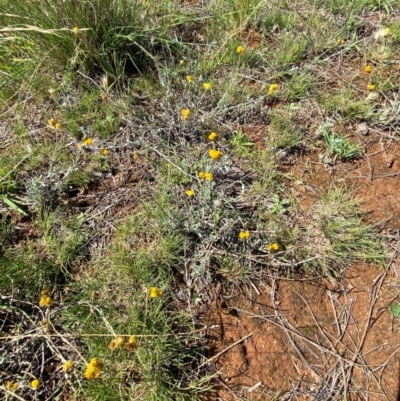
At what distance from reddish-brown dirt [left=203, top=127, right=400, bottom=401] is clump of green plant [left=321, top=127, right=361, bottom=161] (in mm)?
407

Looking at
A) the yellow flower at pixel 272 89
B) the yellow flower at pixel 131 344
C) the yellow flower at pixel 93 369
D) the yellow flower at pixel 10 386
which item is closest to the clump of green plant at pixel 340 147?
the yellow flower at pixel 272 89

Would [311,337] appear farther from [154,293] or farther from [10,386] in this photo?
[10,386]

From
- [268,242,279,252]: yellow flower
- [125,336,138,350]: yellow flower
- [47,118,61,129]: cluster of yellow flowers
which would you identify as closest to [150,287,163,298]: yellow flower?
[125,336,138,350]: yellow flower

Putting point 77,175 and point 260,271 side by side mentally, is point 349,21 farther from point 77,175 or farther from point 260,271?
point 77,175

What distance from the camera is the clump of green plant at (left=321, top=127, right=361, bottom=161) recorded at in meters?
2.12

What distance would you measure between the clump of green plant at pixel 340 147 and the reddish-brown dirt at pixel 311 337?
1.33 feet

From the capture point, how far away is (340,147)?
6.97 ft

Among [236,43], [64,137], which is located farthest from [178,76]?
[64,137]

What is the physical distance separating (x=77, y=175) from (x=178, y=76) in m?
0.87

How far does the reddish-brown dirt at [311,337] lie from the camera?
1.55 m

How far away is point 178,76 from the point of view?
231cm

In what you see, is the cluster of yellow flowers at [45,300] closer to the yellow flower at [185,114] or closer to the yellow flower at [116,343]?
the yellow flower at [116,343]

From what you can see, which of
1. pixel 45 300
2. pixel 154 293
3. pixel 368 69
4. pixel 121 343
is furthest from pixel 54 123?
pixel 368 69

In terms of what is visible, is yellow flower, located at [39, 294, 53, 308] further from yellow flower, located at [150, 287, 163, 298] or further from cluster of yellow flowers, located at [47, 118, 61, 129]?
cluster of yellow flowers, located at [47, 118, 61, 129]
